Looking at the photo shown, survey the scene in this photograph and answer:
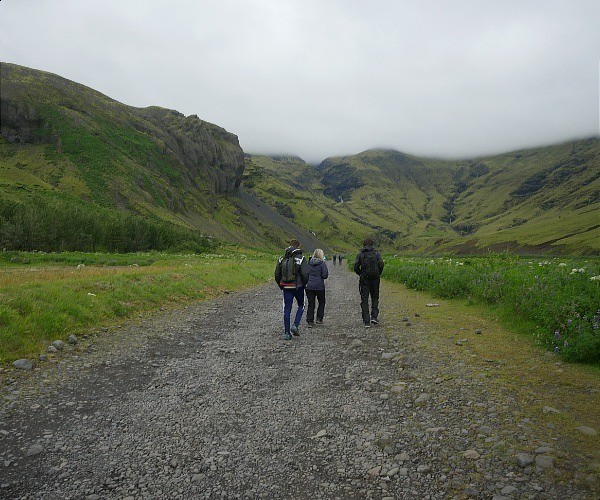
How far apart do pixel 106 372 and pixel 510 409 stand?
866cm

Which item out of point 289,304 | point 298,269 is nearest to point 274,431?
point 289,304

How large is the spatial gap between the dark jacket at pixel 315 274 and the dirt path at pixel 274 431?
4.92m

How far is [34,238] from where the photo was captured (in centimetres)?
6569

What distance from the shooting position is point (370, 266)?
14.9 meters

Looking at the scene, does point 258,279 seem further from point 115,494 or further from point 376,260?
point 115,494

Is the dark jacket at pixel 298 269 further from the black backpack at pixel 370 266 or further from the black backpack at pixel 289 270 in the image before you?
the black backpack at pixel 370 266

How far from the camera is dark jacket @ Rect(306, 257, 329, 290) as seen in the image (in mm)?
15430

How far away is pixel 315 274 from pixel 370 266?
2312mm

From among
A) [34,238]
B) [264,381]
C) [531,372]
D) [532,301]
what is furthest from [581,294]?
[34,238]

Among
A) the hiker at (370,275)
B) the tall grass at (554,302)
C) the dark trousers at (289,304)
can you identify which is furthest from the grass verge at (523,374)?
the dark trousers at (289,304)

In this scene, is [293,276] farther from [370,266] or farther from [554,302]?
[554,302]

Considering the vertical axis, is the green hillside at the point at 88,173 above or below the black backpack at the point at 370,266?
above

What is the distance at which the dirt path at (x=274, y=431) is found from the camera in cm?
467

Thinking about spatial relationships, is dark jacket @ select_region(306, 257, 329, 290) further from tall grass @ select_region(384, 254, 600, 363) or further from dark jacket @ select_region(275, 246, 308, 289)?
tall grass @ select_region(384, 254, 600, 363)
